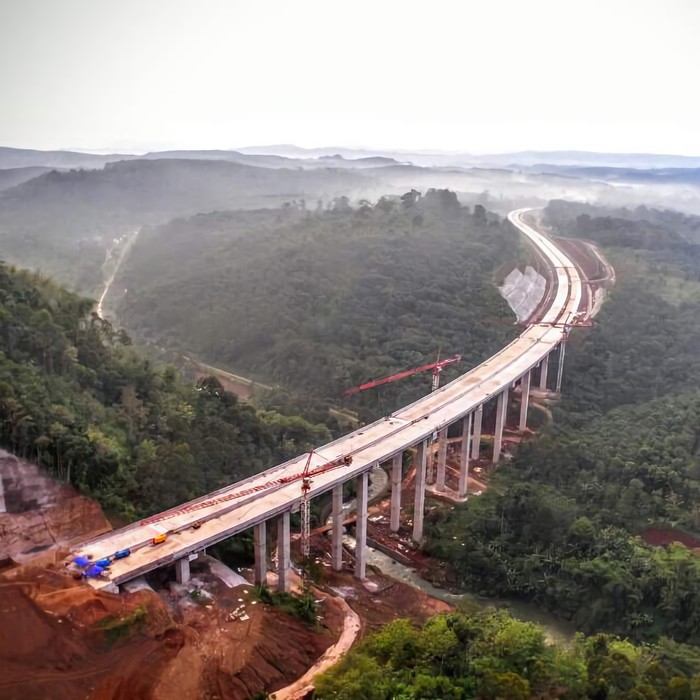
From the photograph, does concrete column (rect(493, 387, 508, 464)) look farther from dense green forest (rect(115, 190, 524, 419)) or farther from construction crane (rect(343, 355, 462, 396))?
dense green forest (rect(115, 190, 524, 419))

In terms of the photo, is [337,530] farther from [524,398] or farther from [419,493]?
[524,398]

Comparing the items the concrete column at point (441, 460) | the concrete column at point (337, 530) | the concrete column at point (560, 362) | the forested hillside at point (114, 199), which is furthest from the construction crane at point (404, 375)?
the forested hillside at point (114, 199)

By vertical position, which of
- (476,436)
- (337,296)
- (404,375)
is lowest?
(476,436)

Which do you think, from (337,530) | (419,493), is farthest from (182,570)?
(419,493)

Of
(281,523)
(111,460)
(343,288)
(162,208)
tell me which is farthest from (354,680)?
(162,208)

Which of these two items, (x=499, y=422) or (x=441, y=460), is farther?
(x=499, y=422)

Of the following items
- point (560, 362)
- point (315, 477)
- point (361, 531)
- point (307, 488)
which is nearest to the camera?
point (307, 488)

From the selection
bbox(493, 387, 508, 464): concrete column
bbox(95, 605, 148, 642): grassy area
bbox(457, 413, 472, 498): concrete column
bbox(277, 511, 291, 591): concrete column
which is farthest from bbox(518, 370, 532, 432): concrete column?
bbox(95, 605, 148, 642): grassy area
